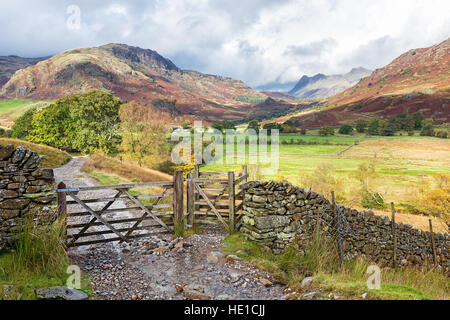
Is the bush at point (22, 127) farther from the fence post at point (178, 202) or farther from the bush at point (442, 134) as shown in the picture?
the bush at point (442, 134)

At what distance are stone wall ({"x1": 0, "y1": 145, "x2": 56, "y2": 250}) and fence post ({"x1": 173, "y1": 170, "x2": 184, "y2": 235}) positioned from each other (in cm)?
307

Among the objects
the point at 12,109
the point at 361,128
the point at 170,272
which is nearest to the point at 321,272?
the point at 170,272

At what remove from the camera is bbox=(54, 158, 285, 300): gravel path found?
4828 mm

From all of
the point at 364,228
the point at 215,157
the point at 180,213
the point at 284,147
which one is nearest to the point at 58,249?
the point at 180,213

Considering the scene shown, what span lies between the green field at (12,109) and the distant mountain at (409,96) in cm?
7089

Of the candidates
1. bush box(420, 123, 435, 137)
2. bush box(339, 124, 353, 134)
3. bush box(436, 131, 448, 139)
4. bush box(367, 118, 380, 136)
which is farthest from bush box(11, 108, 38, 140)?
bush box(436, 131, 448, 139)

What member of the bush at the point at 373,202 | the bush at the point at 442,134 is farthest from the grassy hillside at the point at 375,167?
the bush at the point at 442,134

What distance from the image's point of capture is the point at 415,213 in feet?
111

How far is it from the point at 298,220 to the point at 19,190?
674 cm

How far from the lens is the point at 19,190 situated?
5.43 meters

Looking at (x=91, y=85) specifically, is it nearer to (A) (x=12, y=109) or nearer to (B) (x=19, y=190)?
(A) (x=12, y=109)

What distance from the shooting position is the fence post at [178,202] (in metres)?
7.62
